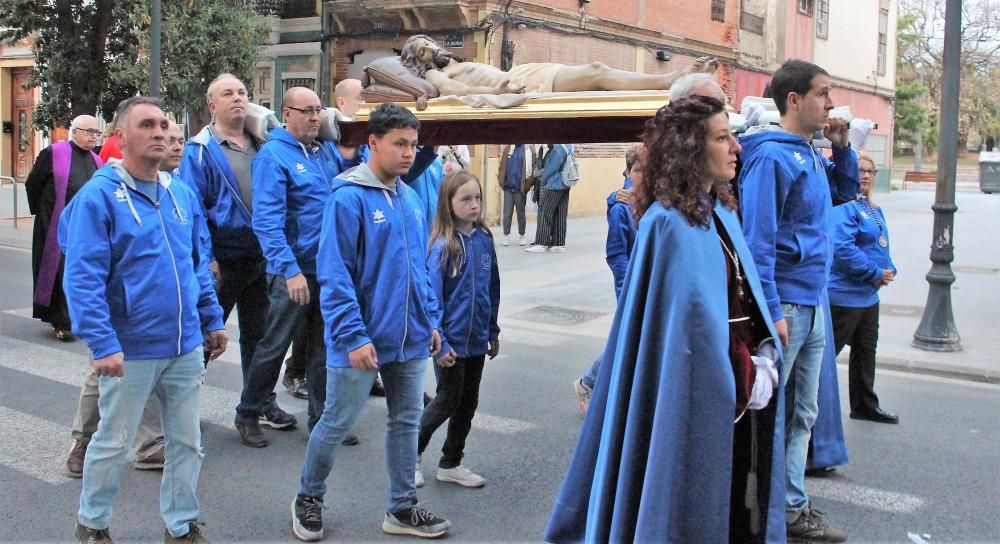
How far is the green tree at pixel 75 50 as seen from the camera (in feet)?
52.2

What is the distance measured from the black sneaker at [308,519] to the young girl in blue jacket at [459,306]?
826mm

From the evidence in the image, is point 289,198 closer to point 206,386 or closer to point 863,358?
point 206,386

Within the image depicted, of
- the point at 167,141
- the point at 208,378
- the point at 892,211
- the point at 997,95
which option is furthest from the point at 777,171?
the point at 997,95

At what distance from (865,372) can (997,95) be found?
204ft

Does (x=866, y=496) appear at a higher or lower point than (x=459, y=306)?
lower

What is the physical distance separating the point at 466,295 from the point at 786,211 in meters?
1.66

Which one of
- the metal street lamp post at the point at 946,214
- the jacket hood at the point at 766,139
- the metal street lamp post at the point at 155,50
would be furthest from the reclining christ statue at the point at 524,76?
the metal street lamp post at the point at 155,50

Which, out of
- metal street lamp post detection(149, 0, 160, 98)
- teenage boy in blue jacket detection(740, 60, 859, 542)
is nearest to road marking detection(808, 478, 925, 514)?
teenage boy in blue jacket detection(740, 60, 859, 542)

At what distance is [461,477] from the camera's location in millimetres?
5230

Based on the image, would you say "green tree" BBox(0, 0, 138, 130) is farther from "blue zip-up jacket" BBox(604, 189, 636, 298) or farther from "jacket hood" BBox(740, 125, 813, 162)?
"jacket hood" BBox(740, 125, 813, 162)

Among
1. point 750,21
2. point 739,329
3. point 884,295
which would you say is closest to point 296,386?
point 739,329

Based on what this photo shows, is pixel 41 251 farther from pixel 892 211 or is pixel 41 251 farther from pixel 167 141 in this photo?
pixel 892 211

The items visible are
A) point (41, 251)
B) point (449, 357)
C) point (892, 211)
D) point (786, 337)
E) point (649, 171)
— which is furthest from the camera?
point (892, 211)

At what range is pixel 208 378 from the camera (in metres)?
7.47
